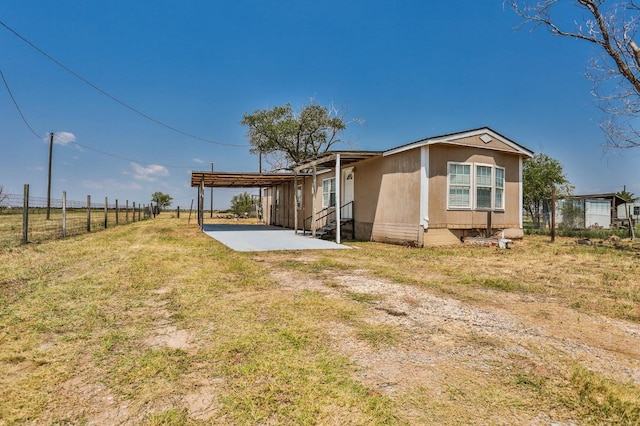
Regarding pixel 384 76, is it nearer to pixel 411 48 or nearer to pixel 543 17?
pixel 411 48

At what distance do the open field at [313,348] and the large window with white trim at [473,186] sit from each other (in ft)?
17.2

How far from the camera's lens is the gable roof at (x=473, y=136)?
10.0 metres

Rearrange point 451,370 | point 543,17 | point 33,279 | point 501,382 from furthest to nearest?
point 543,17
point 33,279
point 451,370
point 501,382

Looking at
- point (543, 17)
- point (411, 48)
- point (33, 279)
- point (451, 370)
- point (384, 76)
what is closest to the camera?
point (451, 370)

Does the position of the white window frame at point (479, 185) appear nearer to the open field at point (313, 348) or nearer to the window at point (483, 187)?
the window at point (483, 187)

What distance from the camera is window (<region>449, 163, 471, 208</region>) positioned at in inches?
414

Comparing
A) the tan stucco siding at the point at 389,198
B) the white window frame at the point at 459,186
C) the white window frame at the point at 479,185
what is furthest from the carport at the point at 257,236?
the white window frame at the point at 479,185

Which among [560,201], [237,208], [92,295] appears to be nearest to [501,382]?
[92,295]

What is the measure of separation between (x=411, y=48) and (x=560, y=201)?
44.1 ft

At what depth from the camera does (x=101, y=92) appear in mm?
17750

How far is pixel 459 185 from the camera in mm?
10594

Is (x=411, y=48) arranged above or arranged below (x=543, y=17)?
above

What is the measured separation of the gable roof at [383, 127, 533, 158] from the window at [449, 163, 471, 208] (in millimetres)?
764

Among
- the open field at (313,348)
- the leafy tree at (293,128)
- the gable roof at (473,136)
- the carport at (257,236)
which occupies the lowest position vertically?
the open field at (313,348)
